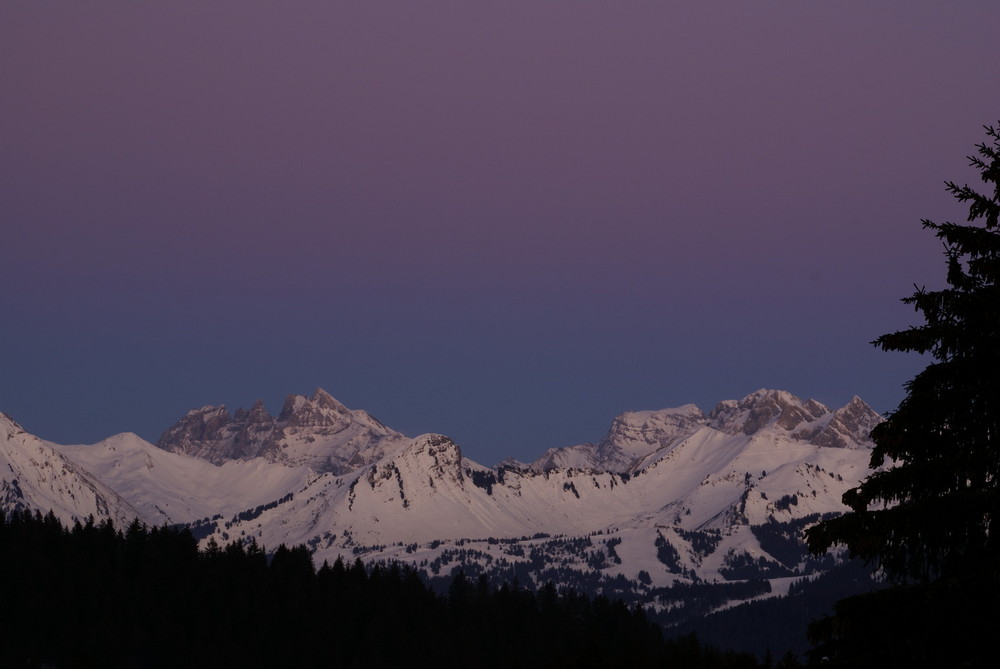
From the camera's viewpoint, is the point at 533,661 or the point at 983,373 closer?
the point at 983,373

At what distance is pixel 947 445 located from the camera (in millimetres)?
22359

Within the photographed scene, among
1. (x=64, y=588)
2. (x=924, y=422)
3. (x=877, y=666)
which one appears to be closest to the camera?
(x=877, y=666)

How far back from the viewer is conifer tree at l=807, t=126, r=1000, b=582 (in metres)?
21.2

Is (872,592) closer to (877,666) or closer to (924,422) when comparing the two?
(877,666)

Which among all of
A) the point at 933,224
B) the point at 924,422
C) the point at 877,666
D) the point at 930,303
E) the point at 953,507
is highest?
the point at 933,224

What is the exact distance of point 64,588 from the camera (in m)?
196

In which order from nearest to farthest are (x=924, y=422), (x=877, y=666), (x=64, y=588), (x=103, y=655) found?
(x=877, y=666) → (x=924, y=422) → (x=103, y=655) → (x=64, y=588)

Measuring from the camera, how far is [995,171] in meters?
23.2

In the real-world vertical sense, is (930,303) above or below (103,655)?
below

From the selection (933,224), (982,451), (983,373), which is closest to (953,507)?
(982,451)

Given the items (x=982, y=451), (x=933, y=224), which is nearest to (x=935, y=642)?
(x=982, y=451)

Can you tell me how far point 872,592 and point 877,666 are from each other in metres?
1.33

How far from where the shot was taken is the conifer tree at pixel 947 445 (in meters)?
21.2

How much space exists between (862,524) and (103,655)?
178376 mm
